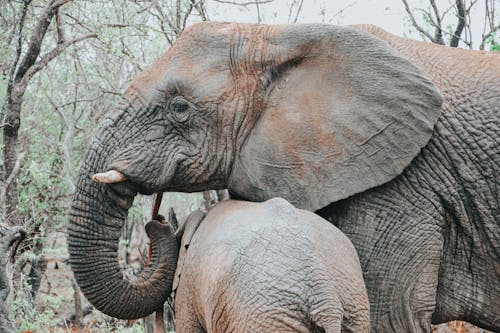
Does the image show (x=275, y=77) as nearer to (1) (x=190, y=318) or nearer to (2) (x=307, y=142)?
(2) (x=307, y=142)

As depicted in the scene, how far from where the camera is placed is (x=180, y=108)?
16.2 feet

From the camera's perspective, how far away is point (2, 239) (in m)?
5.34

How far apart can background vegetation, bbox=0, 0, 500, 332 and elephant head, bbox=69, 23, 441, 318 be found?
74 cm

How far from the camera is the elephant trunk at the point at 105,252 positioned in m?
4.89

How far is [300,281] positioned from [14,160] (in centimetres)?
534

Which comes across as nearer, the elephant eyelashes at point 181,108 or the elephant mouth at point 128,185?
the elephant mouth at point 128,185

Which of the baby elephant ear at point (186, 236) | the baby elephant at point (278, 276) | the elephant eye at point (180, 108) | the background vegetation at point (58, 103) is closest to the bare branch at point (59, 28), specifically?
the background vegetation at point (58, 103)

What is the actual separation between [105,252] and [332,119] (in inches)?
54.8

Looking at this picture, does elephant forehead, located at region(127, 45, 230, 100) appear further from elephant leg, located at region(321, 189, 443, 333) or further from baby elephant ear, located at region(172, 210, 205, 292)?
elephant leg, located at region(321, 189, 443, 333)

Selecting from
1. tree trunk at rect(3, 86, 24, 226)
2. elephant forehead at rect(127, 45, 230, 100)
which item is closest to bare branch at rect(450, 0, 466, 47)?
tree trunk at rect(3, 86, 24, 226)

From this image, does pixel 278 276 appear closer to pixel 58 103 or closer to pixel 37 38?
pixel 37 38

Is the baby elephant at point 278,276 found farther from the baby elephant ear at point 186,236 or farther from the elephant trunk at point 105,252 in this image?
the elephant trunk at point 105,252

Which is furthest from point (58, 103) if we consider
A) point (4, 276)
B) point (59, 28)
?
point (4, 276)

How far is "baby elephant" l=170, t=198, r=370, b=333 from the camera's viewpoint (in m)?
3.57
